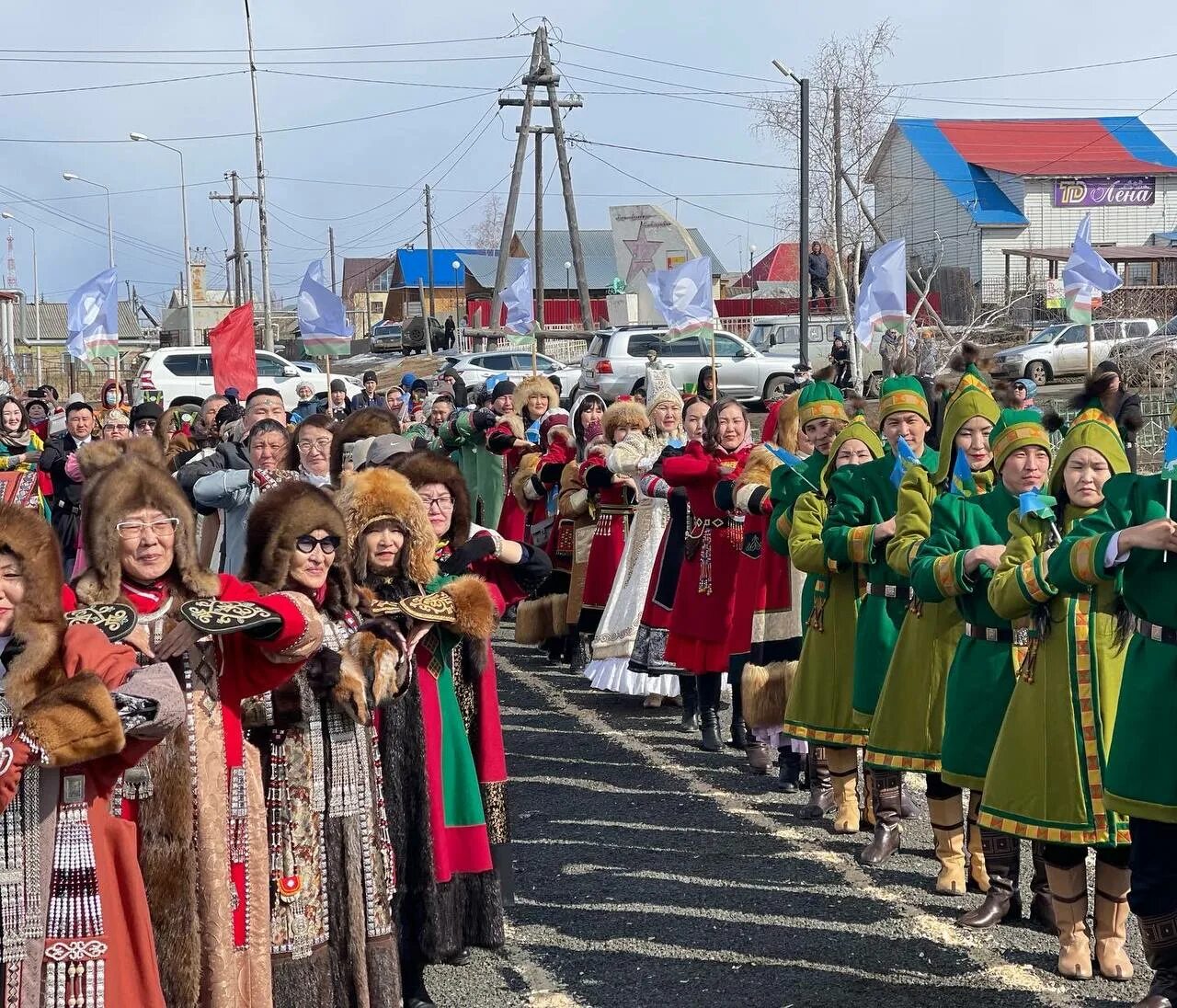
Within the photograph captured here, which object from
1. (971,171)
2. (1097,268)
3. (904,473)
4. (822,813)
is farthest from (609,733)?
(971,171)

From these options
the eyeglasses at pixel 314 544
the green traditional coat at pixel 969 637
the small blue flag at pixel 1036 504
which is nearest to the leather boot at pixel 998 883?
the green traditional coat at pixel 969 637

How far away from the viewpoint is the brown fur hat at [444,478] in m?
5.07

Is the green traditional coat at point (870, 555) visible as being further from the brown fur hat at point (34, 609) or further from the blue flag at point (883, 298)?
the blue flag at point (883, 298)

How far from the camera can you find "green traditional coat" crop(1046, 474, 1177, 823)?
4.43 meters

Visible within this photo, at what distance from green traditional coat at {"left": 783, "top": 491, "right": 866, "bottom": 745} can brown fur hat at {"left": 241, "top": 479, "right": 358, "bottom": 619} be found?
2.84m

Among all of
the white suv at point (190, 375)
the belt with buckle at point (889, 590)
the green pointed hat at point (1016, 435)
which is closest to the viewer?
Result: the green pointed hat at point (1016, 435)

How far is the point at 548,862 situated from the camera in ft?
21.9

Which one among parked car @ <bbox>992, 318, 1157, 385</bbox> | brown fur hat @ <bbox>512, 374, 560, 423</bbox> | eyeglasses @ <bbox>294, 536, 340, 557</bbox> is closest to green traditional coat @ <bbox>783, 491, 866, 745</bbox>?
eyeglasses @ <bbox>294, 536, 340, 557</bbox>

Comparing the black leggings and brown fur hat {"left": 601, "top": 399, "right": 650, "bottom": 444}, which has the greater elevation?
brown fur hat {"left": 601, "top": 399, "right": 650, "bottom": 444}

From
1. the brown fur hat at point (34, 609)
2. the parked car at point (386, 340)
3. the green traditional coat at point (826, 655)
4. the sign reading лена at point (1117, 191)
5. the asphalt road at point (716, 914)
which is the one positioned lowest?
the asphalt road at point (716, 914)

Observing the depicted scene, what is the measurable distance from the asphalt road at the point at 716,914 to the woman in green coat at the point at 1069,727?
0.25 meters

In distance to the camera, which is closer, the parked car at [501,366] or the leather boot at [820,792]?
the leather boot at [820,792]

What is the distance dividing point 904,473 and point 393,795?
2.43 meters

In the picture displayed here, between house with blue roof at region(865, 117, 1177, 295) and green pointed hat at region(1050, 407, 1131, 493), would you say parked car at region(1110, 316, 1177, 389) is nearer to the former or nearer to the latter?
green pointed hat at region(1050, 407, 1131, 493)
